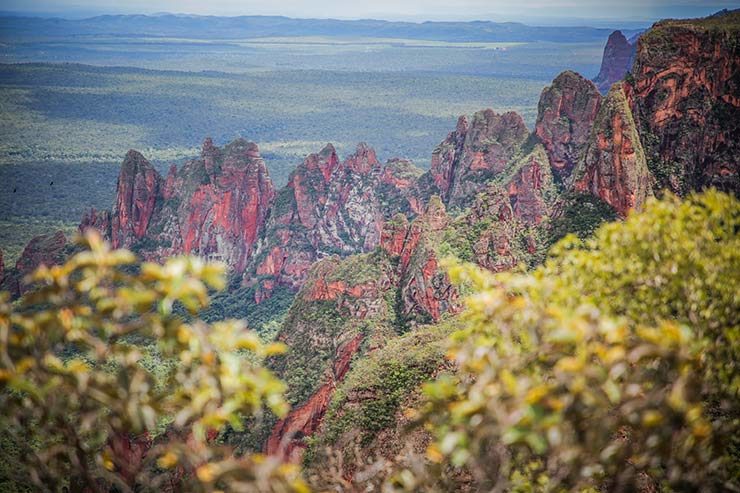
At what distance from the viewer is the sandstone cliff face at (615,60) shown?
425 ft

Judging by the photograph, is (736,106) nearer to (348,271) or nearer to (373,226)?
(348,271)

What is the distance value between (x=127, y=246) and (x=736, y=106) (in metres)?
46.7

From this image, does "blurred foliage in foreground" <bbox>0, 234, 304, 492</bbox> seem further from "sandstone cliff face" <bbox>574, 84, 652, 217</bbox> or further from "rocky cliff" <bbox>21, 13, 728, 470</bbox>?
"sandstone cliff face" <bbox>574, 84, 652, 217</bbox>

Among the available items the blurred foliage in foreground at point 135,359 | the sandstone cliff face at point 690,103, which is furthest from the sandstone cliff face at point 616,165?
the blurred foliage in foreground at point 135,359

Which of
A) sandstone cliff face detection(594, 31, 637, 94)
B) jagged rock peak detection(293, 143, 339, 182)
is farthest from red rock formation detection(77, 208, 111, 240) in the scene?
sandstone cliff face detection(594, 31, 637, 94)

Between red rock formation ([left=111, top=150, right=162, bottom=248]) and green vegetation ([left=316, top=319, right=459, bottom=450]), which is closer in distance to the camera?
green vegetation ([left=316, top=319, right=459, bottom=450])

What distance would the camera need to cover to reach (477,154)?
61.9m

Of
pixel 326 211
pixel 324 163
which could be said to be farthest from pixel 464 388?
pixel 324 163

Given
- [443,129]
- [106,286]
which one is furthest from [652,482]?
[443,129]

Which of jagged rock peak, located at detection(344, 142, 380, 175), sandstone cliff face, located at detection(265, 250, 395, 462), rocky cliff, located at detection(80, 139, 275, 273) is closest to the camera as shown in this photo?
sandstone cliff face, located at detection(265, 250, 395, 462)

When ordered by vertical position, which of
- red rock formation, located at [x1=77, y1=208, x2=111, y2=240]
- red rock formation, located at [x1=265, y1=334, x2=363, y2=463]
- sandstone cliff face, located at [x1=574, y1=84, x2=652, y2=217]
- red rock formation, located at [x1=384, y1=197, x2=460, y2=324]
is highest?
sandstone cliff face, located at [x1=574, y1=84, x2=652, y2=217]

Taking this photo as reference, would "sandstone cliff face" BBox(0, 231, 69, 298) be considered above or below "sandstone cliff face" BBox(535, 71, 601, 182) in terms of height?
below

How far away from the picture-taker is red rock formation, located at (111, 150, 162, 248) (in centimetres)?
5984

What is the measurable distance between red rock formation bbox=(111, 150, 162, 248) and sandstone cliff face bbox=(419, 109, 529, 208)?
1035 inches
